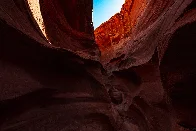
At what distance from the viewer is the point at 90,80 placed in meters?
8.24

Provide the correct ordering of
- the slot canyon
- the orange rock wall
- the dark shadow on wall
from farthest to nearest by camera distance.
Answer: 1. the orange rock wall
2. the slot canyon
3. the dark shadow on wall

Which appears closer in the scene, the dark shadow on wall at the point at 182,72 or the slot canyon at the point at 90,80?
the dark shadow on wall at the point at 182,72

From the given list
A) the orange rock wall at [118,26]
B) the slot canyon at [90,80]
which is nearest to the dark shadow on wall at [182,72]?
the slot canyon at [90,80]

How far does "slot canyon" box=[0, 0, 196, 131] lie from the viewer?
16.9 ft

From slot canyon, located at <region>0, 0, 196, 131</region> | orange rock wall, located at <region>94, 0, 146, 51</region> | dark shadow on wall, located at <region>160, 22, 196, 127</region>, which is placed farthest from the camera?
orange rock wall, located at <region>94, 0, 146, 51</region>

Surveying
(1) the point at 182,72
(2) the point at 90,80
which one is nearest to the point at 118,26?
(2) the point at 90,80

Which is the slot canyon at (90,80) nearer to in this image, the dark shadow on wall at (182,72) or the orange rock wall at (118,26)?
the dark shadow on wall at (182,72)

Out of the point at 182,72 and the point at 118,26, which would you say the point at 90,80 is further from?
the point at 118,26

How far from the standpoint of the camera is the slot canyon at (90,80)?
5.14 meters

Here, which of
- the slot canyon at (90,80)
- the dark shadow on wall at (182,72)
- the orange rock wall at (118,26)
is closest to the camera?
the dark shadow on wall at (182,72)

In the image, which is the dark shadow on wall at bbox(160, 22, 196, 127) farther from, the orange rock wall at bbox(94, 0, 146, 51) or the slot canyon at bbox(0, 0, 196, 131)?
the orange rock wall at bbox(94, 0, 146, 51)

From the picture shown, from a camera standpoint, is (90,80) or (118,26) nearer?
(90,80)

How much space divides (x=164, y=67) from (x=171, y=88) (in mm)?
490

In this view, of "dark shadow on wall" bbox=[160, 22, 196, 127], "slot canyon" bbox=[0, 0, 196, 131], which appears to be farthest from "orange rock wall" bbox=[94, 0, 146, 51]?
"dark shadow on wall" bbox=[160, 22, 196, 127]
